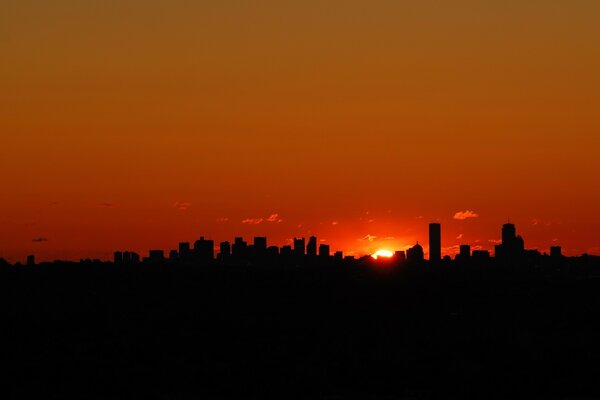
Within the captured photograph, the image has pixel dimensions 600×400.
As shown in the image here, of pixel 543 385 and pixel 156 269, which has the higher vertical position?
pixel 156 269

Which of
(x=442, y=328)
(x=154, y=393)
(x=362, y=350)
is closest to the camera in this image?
(x=154, y=393)

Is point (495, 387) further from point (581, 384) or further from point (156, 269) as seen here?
point (156, 269)

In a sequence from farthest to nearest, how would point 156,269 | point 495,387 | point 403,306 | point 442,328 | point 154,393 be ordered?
1. point 156,269
2. point 403,306
3. point 442,328
4. point 495,387
5. point 154,393

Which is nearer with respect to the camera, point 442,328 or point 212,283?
point 442,328

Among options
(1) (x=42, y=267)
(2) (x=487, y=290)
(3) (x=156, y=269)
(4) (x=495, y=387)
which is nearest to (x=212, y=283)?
(3) (x=156, y=269)

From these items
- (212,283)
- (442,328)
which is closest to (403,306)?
(442,328)

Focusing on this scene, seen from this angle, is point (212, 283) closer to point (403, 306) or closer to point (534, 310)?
point (403, 306)
